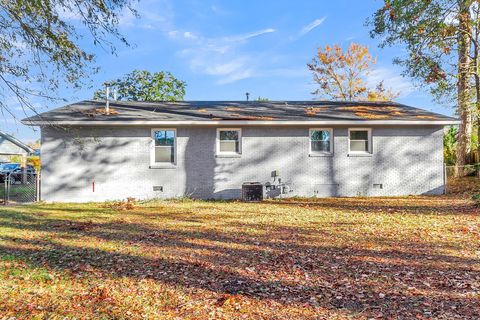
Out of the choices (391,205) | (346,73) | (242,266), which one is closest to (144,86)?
(346,73)

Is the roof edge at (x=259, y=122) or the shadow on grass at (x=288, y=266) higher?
the roof edge at (x=259, y=122)

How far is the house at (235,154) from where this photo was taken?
41.2 ft

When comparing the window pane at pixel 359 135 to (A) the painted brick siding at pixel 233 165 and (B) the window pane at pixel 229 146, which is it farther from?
(B) the window pane at pixel 229 146

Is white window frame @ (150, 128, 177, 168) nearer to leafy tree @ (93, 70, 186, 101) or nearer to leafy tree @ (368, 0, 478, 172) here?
leafy tree @ (368, 0, 478, 172)

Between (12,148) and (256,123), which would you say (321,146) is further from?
(12,148)

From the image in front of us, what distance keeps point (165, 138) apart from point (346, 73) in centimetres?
2377

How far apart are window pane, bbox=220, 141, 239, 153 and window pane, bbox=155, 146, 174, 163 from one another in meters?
2.01

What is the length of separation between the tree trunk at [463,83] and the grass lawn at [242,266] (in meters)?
8.57

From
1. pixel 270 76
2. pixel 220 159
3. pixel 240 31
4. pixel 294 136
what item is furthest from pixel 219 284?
pixel 270 76

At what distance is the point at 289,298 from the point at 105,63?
5831 mm

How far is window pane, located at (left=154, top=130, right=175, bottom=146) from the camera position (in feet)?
42.4

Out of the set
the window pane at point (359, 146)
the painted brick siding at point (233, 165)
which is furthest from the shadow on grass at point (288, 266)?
the window pane at point (359, 146)

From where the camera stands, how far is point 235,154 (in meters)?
13.0

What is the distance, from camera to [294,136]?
43.4 ft
